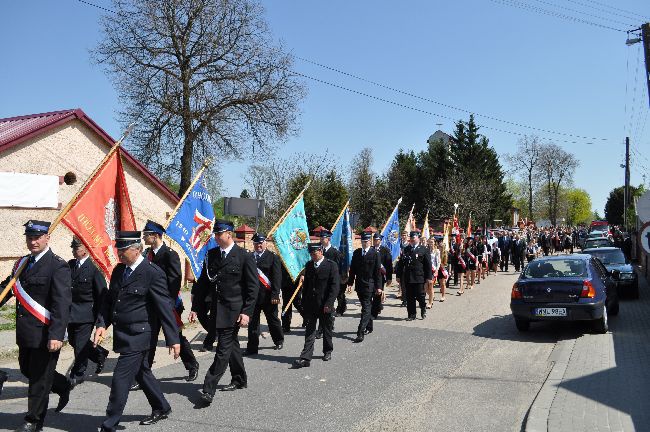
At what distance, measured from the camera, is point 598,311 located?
10055 millimetres

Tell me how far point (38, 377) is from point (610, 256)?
16023 millimetres

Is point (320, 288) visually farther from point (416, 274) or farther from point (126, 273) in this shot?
point (416, 274)

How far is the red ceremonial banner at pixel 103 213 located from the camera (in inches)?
265

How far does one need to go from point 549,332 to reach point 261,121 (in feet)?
64.4

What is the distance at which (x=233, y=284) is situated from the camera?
6.77 meters

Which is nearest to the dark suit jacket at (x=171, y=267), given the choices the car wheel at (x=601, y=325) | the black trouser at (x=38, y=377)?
the black trouser at (x=38, y=377)

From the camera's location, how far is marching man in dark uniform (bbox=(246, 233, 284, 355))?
8.98 metres

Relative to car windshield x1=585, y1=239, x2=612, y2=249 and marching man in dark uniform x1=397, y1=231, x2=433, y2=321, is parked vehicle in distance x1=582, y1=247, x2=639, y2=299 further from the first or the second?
car windshield x1=585, y1=239, x2=612, y2=249

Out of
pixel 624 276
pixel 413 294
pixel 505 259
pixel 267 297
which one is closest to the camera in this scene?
pixel 267 297

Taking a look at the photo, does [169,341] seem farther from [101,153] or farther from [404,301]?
[101,153]

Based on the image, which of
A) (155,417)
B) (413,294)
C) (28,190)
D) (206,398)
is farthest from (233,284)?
(28,190)

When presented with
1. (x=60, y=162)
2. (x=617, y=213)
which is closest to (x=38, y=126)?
(x=60, y=162)

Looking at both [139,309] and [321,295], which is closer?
[139,309]

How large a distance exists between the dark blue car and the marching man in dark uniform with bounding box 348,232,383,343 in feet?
8.38
